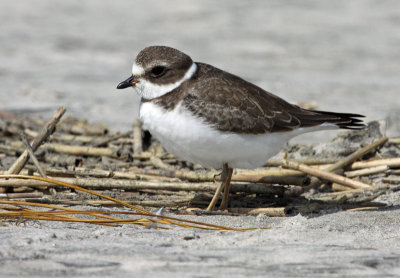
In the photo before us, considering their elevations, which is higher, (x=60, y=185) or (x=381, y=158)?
(x=381, y=158)

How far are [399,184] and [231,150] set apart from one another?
155 cm

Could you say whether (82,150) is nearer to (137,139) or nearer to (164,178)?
(137,139)

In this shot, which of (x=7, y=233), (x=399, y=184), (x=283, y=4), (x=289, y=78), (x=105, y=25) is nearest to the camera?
(x=7, y=233)

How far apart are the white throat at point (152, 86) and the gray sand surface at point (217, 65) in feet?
3.27

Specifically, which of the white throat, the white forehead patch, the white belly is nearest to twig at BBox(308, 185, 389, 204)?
the white belly

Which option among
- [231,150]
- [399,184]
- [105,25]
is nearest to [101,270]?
[231,150]

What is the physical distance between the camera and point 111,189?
16.2ft

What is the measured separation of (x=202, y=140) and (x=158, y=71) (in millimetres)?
688

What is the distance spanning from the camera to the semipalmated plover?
14.9ft

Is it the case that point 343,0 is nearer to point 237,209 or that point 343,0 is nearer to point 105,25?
point 105,25

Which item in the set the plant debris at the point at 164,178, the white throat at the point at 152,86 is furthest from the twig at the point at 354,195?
the white throat at the point at 152,86

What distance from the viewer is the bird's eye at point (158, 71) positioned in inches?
191

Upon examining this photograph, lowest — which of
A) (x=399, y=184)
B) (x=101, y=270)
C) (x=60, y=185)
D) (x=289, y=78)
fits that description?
(x=101, y=270)

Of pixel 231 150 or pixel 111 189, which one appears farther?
pixel 111 189
